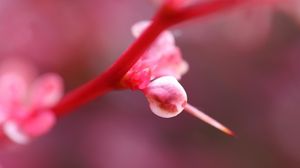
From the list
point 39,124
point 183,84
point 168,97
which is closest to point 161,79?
point 168,97

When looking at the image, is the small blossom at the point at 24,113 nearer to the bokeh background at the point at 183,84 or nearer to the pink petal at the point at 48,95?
the pink petal at the point at 48,95

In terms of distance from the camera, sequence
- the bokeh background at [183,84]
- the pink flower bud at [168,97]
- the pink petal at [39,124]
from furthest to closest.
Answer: the bokeh background at [183,84]
the pink petal at [39,124]
the pink flower bud at [168,97]

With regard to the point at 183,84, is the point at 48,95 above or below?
above

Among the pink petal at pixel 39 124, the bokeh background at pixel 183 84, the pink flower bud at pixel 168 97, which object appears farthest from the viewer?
the bokeh background at pixel 183 84

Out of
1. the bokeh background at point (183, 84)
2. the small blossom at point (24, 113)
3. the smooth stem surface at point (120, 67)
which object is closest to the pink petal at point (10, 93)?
the small blossom at point (24, 113)

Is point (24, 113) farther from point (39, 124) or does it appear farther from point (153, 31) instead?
point (153, 31)

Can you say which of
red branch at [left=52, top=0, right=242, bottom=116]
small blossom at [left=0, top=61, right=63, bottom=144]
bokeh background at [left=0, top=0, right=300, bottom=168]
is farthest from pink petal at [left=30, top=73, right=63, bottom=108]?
bokeh background at [left=0, top=0, right=300, bottom=168]

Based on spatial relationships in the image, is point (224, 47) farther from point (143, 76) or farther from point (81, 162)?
point (143, 76)
